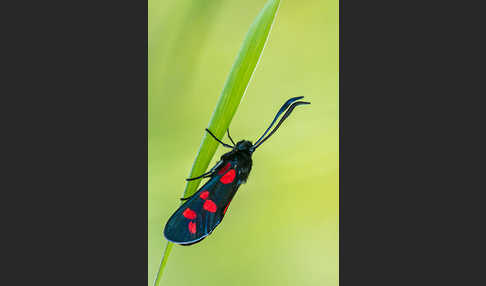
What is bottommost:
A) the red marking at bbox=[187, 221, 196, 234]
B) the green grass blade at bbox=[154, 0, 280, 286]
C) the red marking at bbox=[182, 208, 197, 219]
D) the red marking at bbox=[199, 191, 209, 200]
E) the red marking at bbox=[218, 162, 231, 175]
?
the red marking at bbox=[187, 221, 196, 234]

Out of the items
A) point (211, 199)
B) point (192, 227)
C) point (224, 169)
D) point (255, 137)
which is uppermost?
point (255, 137)

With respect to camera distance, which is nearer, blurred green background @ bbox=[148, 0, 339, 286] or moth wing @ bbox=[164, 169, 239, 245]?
moth wing @ bbox=[164, 169, 239, 245]

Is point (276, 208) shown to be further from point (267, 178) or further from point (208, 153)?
point (208, 153)

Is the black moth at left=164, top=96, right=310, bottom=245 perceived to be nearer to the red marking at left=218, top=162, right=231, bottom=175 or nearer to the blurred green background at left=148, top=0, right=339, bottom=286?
the red marking at left=218, top=162, right=231, bottom=175

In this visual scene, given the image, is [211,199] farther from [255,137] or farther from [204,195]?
[255,137]

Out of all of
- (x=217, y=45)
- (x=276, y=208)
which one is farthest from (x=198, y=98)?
(x=276, y=208)

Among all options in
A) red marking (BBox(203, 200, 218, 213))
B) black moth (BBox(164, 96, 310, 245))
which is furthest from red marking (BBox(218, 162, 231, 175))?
red marking (BBox(203, 200, 218, 213))

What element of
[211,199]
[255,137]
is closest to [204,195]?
[211,199]
